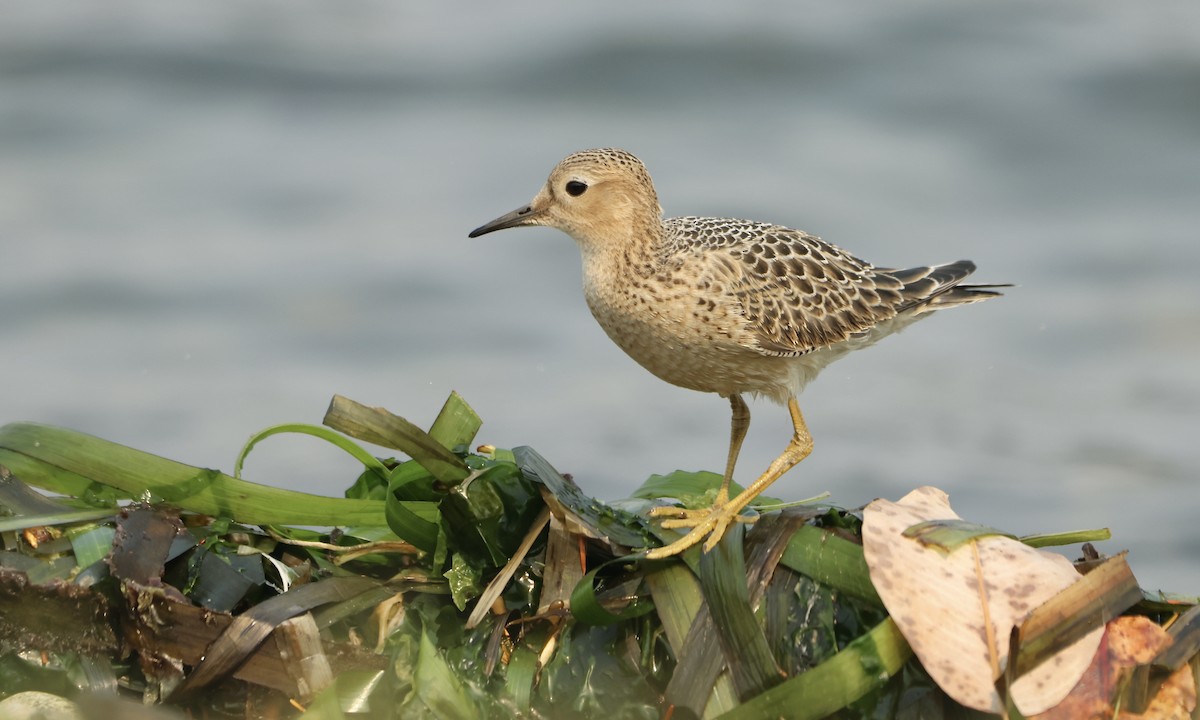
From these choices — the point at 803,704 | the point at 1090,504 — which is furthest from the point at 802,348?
the point at 1090,504

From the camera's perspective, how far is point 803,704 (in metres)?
3.31

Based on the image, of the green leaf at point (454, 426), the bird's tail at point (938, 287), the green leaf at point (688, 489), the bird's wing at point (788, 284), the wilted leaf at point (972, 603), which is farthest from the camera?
the bird's tail at point (938, 287)

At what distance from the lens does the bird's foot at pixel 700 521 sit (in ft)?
12.0

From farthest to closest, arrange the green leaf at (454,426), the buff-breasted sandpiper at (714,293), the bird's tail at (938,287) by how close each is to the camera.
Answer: the bird's tail at (938,287), the buff-breasted sandpiper at (714,293), the green leaf at (454,426)

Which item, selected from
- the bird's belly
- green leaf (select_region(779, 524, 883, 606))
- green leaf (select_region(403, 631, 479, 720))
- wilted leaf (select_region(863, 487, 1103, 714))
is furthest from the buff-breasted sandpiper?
green leaf (select_region(403, 631, 479, 720))

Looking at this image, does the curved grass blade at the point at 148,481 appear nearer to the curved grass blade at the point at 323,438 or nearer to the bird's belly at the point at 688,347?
the curved grass blade at the point at 323,438

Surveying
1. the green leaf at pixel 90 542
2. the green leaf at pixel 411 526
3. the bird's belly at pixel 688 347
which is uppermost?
the bird's belly at pixel 688 347

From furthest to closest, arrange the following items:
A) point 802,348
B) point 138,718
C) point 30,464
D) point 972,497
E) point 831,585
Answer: point 972,497 → point 802,348 → point 30,464 → point 831,585 → point 138,718

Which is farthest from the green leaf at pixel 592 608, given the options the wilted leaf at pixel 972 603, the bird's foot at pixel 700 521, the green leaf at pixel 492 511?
the wilted leaf at pixel 972 603

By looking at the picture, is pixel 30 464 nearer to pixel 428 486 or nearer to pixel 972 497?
pixel 428 486

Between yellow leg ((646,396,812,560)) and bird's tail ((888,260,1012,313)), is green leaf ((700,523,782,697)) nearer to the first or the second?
yellow leg ((646,396,812,560))

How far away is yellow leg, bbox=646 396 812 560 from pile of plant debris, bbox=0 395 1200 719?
6cm

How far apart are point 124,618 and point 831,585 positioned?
182 cm

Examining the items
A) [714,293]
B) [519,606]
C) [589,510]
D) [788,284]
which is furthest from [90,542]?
[788,284]
